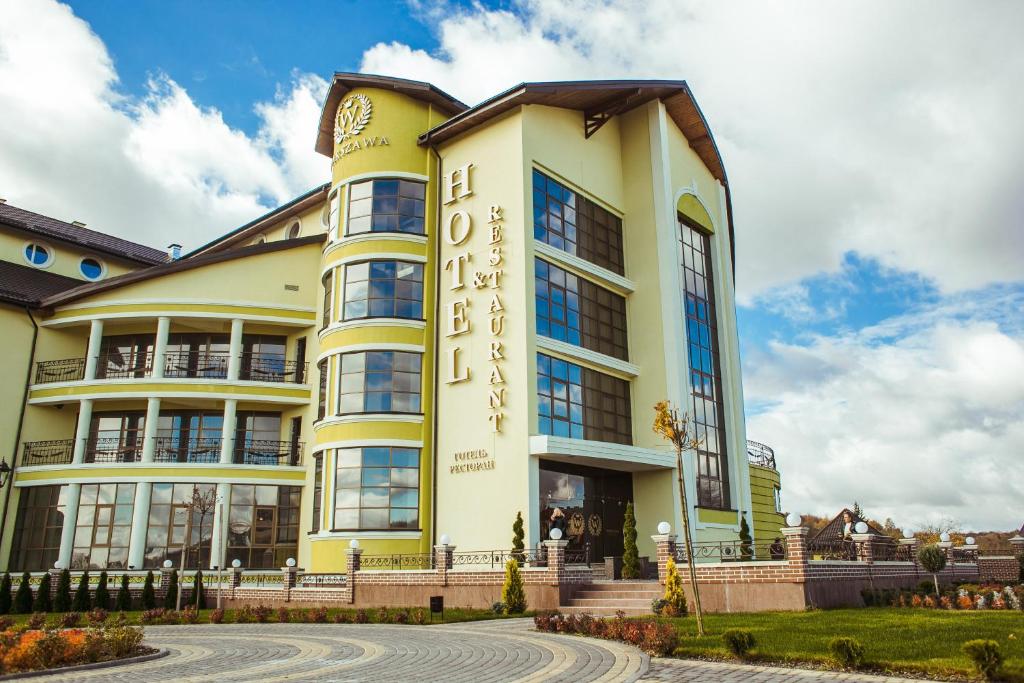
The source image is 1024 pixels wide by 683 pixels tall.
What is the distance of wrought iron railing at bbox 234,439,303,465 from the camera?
1254 inches

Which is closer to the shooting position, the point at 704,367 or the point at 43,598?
the point at 43,598

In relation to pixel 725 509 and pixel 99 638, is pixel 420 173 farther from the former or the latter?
pixel 99 638

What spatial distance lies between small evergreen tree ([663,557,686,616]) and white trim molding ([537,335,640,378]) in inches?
388

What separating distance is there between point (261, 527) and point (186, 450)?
4588mm

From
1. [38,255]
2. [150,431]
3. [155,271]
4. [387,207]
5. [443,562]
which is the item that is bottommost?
[443,562]

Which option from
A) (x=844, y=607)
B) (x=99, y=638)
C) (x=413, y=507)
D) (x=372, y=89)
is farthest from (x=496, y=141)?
(x=99, y=638)

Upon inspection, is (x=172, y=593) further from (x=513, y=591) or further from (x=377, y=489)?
(x=513, y=591)

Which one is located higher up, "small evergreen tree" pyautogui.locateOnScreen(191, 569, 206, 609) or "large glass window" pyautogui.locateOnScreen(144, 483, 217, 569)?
"large glass window" pyautogui.locateOnScreen(144, 483, 217, 569)

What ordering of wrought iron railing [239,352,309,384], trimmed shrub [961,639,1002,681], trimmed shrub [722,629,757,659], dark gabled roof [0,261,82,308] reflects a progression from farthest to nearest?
wrought iron railing [239,352,309,384]
dark gabled roof [0,261,82,308]
trimmed shrub [722,629,757,659]
trimmed shrub [961,639,1002,681]

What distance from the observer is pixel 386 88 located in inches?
1188

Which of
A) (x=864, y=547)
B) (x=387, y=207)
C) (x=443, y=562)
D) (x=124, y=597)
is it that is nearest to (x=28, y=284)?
(x=124, y=597)

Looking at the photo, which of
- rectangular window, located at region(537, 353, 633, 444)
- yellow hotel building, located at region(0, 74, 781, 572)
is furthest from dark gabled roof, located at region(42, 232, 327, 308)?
rectangular window, located at region(537, 353, 633, 444)

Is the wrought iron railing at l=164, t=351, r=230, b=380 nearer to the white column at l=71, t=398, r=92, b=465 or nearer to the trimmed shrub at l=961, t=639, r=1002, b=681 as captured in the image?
the white column at l=71, t=398, r=92, b=465

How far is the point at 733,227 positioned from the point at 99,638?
3363cm
